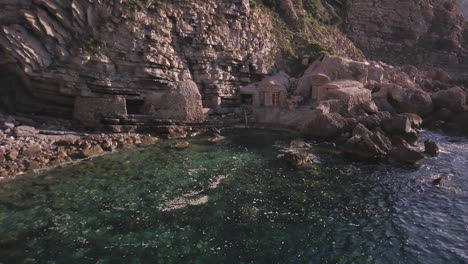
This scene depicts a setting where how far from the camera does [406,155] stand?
28453mm

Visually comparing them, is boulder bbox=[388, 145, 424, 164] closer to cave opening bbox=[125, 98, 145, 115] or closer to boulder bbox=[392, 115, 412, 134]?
boulder bbox=[392, 115, 412, 134]

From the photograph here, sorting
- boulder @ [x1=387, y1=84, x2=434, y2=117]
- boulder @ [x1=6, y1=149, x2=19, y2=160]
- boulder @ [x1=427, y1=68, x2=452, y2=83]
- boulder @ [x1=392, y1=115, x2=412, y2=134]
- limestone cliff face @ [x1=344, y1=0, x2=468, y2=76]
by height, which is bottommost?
boulder @ [x1=6, y1=149, x2=19, y2=160]

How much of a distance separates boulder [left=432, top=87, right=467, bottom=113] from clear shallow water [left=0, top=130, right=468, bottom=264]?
16.4 metres

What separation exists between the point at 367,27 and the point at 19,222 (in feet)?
253

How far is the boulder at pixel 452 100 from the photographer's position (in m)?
41.7

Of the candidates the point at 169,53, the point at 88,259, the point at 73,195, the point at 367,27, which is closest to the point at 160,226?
the point at 88,259

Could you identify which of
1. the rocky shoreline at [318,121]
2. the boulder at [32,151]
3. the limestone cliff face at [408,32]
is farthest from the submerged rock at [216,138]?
the limestone cliff face at [408,32]

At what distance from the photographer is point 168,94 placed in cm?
3659

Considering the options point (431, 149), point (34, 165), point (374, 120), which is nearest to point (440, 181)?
point (431, 149)

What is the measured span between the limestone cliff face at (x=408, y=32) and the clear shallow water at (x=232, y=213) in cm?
5549

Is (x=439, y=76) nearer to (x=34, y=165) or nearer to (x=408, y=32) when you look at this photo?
(x=408, y=32)

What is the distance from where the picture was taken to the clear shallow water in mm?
15680

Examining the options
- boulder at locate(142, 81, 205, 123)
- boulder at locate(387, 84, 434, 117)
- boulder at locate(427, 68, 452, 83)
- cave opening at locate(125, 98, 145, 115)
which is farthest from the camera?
boulder at locate(427, 68, 452, 83)

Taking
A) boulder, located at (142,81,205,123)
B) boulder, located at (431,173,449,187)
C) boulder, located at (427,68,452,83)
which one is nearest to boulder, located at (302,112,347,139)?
boulder, located at (431,173,449,187)
